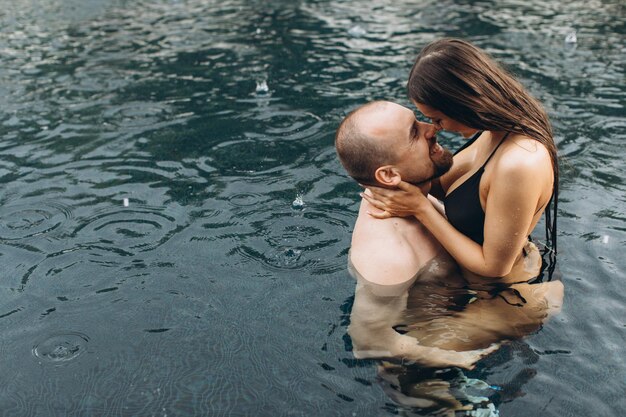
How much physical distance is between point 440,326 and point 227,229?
106 inches

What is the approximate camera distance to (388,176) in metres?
4.50

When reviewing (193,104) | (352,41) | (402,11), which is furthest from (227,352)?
(402,11)

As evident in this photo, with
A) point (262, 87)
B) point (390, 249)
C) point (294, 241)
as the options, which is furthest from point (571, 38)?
point (390, 249)

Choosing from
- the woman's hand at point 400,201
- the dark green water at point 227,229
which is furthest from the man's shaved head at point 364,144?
the dark green water at point 227,229

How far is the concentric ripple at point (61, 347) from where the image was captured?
185 inches

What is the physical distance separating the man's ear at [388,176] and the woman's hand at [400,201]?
0.05 m

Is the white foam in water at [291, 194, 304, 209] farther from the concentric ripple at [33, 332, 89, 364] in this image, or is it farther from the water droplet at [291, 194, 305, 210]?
the concentric ripple at [33, 332, 89, 364]

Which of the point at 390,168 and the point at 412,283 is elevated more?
the point at 390,168

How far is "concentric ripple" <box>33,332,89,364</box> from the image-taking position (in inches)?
185

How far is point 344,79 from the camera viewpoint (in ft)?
37.7

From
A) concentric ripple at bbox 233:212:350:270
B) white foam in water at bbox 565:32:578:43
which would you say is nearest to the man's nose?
concentric ripple at bbox 233:212:350:270

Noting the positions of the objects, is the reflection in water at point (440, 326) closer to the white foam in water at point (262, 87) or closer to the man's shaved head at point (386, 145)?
the man's shaved head at point (386, 145)

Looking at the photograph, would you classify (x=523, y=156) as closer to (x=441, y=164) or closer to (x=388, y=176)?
(x=441, y=164)

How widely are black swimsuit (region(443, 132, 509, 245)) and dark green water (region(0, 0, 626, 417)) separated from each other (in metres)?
0.88
